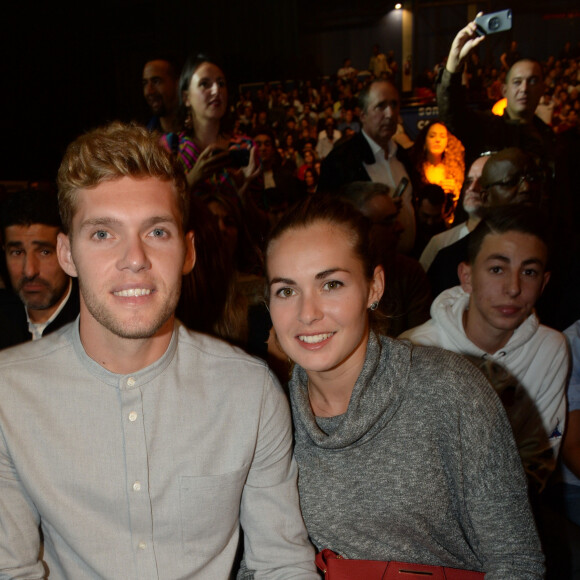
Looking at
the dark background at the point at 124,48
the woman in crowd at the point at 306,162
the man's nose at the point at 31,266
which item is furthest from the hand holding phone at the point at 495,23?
the man's nose at the point at 31,266

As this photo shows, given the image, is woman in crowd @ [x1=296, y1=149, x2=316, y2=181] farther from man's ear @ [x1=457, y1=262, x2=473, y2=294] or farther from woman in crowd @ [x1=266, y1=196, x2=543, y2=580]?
woman in crowd @ [x1=266, y1=196, x2=543, y2=580]

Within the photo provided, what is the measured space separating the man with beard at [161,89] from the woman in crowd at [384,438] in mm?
2005

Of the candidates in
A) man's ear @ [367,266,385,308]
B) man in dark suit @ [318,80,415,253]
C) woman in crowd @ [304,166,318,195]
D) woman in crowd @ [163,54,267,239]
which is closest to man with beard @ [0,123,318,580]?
man's ear @ [367,266,385,308]

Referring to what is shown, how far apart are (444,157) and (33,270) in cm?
227

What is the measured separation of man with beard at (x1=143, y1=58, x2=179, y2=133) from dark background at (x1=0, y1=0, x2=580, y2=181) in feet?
0.34

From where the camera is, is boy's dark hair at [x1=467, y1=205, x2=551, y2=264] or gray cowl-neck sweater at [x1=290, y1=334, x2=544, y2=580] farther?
boy's dark hair at [x1=467, y1=205, x2=551, y2=264]

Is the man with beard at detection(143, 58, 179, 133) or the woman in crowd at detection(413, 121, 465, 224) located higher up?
the man with beard at detection(143, 58, 179, 133)

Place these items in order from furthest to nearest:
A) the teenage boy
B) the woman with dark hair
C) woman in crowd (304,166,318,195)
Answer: woman in crowd (304,166,318,195)
the woman with dark hair
the teenage boy

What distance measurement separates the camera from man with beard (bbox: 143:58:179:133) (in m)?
3.12

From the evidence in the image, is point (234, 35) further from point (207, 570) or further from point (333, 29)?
point (207, 570)

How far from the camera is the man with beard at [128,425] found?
3.91ft

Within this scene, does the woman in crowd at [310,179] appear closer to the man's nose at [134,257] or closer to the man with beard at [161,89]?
the man with beard at [161,89]

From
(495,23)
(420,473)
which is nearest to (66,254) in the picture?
(420,473)

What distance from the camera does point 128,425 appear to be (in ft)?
3.96
